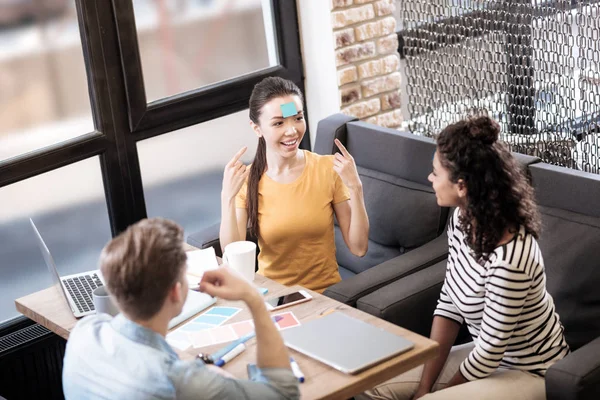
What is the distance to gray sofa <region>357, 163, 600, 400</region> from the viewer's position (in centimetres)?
251

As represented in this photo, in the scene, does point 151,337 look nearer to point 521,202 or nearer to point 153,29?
point 521,202

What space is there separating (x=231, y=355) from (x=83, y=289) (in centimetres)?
76

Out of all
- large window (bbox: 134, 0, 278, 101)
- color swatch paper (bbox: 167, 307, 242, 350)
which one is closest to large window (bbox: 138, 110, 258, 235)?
large window (bbox: 134, 0, 278, 101)

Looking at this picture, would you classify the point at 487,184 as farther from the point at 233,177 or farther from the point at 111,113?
the point at 111,113

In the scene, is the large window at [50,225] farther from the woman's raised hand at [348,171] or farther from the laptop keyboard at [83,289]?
the woman's raised hand at [348,171]

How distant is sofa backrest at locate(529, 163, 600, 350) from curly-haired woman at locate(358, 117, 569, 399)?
0.26 metres

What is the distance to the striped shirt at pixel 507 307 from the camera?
2.17 metres

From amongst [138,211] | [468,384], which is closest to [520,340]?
[468,384]

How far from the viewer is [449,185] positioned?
2271 mm

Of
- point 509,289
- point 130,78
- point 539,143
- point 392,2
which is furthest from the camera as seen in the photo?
point 392,2

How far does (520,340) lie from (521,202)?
1.26ft

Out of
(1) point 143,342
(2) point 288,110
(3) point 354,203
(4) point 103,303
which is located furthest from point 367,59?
(1) point 143,342

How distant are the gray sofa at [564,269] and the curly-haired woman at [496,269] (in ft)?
0.76

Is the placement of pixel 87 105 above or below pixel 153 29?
below
